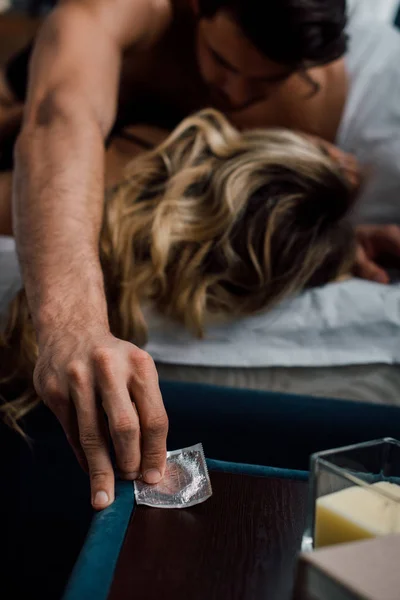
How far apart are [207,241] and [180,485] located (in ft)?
1.70

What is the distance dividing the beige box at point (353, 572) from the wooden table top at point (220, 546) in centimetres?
8

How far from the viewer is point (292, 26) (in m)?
1.37

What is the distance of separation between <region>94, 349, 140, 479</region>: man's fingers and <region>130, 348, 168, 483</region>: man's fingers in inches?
0.4

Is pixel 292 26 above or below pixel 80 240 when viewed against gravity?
above

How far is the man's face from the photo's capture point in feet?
4.76

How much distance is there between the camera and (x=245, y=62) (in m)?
1.46

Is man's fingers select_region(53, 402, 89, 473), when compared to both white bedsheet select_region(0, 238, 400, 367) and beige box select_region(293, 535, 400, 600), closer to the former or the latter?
beige box select_region(293, 535, 400, 600)

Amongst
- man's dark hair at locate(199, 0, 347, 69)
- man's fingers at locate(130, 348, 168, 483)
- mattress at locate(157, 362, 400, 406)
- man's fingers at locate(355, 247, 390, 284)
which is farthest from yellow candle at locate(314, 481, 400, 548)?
man's dark hair at locate(199, 0, 347, 69)

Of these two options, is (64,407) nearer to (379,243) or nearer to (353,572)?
(353,572)

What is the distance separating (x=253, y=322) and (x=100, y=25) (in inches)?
26.9

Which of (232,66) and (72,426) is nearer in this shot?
(72,426)

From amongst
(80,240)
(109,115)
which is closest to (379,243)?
(109,115)

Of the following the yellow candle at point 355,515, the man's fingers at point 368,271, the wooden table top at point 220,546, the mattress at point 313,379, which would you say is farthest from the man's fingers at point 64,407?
the man's fingers at point 368,271

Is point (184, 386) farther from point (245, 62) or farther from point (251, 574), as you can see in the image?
point (245, 62)
